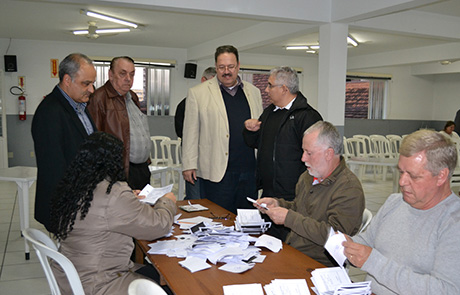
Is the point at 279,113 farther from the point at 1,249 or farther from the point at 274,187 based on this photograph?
the point at 1,249

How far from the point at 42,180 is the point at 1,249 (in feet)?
8.17

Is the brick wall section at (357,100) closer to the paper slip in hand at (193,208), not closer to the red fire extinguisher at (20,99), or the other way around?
the red fire extinguisher at (20,99)

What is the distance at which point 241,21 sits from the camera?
6559mm

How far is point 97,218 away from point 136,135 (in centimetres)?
151

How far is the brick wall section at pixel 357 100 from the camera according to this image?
11789 mm

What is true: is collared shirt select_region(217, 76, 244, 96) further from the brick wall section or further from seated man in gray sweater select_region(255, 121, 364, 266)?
the brick wall section

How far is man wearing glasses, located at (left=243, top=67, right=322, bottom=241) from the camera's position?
2.88m

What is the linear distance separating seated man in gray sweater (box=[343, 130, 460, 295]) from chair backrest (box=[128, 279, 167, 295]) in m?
0.79

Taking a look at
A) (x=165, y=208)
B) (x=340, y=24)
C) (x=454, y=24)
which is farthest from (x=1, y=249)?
(x=454, y=24)

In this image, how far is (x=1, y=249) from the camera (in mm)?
4246

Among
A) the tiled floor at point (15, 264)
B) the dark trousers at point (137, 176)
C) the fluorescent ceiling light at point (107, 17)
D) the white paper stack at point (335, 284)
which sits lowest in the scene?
the tiled floor at point (15, 264)

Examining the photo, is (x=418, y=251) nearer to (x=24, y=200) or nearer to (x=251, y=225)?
(x=251, y=225)

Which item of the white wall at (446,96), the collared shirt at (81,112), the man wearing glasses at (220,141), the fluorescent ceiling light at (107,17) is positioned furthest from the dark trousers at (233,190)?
the white wall at (446,96)

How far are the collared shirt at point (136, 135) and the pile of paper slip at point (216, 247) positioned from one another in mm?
1158
